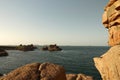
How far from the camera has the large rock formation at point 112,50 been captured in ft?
45.8

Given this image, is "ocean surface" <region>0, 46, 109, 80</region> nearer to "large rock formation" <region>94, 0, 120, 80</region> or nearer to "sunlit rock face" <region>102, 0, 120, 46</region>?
"sunlit rock face" <region>102, 0, 120, 46</region>

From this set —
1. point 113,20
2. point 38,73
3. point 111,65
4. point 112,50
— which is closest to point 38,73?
point 38,73

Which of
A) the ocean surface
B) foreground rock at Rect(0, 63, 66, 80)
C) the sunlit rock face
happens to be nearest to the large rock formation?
the sunlit rock face

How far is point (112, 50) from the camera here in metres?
15.1

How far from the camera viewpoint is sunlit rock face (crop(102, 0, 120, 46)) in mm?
18514

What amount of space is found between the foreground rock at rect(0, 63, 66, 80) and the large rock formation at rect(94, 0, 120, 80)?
611cm

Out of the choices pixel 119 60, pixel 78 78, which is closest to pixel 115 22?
pixel 119 60

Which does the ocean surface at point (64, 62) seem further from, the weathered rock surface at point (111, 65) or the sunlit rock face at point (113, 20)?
the weathered rock surface at point (111, 65)

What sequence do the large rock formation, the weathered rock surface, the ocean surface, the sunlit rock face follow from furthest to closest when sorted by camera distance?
the ocean surface, the sunlit rock face, the large rock formation, the weathered rock surface

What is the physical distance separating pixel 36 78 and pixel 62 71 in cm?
180

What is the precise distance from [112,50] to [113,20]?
580 centimetres

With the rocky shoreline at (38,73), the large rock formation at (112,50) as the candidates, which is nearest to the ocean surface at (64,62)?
the large rock formation at (112,50)

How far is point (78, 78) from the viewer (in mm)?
25016

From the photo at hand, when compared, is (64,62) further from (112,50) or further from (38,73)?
(38,73)
